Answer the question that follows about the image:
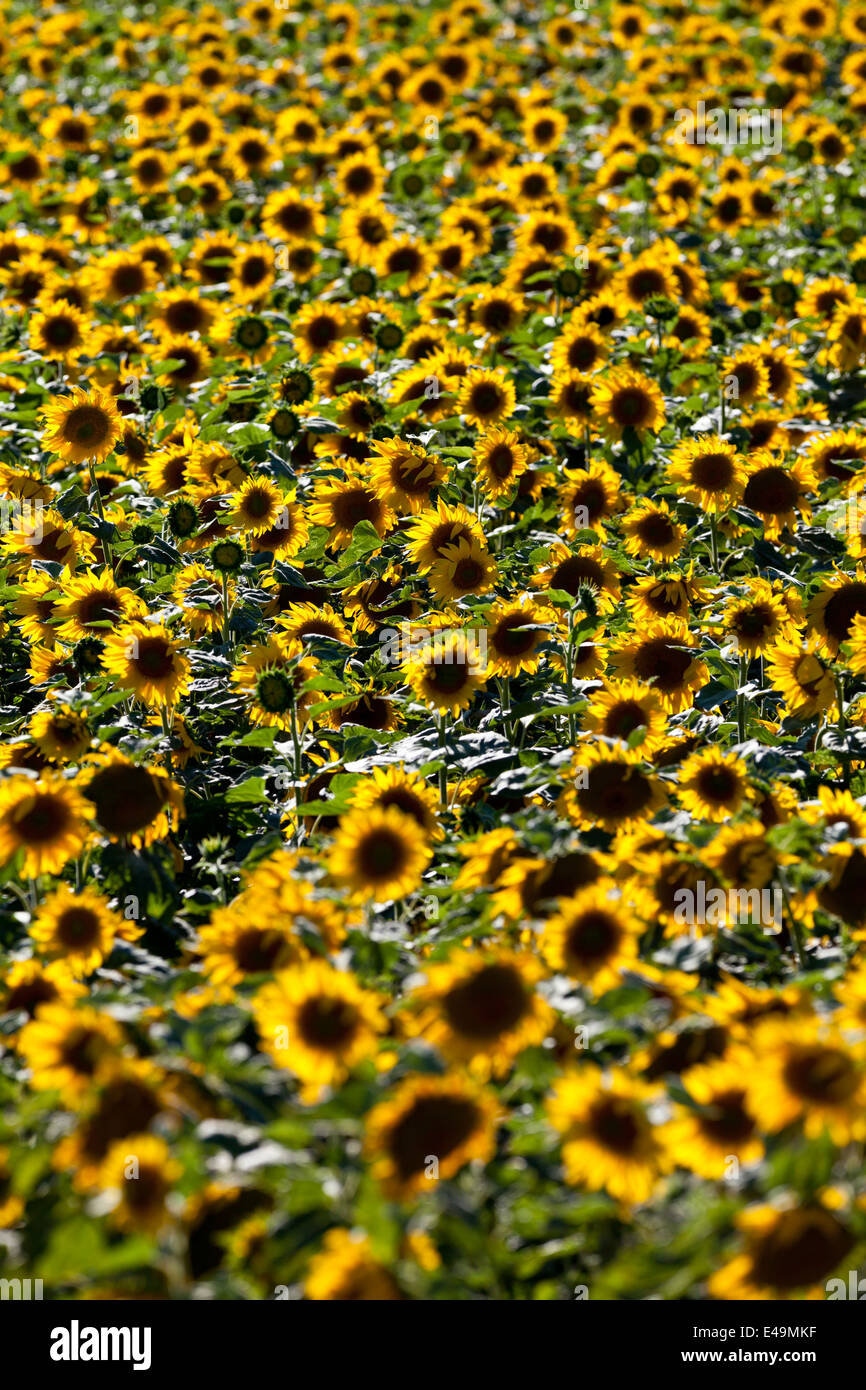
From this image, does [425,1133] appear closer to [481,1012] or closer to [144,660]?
[481,1012]

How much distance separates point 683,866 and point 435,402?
3217 mm

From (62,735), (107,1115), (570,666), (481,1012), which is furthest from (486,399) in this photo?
(107,1115)

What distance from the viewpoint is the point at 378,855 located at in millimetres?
3809

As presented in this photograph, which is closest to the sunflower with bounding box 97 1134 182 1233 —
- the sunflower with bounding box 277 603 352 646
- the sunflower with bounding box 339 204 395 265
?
the sunflower with bounding box 277 603 352 646

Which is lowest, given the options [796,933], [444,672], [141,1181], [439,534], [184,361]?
[141,1181]

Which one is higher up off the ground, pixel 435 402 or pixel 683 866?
pixel 435 402

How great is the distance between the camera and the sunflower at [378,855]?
3756 mm

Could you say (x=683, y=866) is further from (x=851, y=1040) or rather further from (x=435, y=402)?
(x=435, y=402)

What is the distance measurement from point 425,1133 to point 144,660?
2.49 m

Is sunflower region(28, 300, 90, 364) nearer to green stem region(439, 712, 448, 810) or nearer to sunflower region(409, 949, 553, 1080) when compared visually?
green stem region(439, 712, 448, 810)

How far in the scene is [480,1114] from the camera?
9.40 feet

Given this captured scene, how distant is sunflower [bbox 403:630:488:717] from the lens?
473 centimetres

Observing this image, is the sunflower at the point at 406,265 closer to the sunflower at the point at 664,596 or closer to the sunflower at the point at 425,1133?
the sunflower at the point at 664,596
